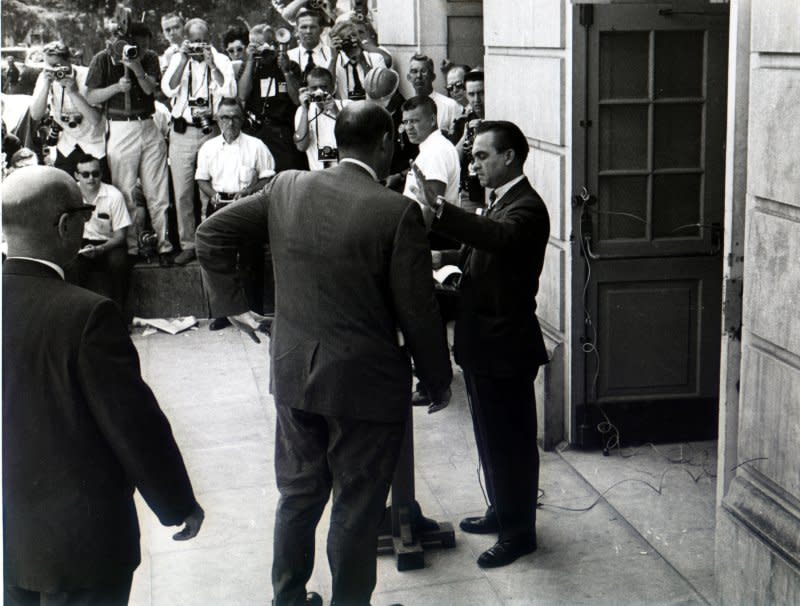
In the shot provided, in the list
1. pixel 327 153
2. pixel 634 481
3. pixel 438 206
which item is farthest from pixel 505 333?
pixel 327 153

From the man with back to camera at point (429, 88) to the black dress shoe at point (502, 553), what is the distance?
5.73m

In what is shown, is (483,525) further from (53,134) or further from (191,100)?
(53,134)

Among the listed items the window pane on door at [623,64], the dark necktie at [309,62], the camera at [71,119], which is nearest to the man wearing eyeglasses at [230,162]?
the dark necktie at [309,62]

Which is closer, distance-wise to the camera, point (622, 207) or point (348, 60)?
point (622, 207)

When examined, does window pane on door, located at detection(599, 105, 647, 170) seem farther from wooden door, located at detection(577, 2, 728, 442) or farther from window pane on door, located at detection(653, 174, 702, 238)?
window pane on door, located at detection(653, 174, 702, 238)

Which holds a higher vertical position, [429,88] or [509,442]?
[429,88]

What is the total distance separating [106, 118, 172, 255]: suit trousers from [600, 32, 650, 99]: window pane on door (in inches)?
215

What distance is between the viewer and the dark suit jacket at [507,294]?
203 inches

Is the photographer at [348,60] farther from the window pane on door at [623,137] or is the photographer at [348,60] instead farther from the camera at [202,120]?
the window pane on door at [623,137]

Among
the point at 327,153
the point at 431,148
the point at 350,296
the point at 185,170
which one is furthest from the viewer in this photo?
the point at 185,170

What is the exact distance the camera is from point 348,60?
11.4 meters

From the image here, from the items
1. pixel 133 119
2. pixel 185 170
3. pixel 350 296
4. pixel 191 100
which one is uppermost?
pixel 191 100

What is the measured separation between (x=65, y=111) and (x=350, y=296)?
23.5 feet

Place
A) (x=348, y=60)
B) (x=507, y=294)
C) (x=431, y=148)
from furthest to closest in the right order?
(x=348, y=60), (x=431, y=148), (x=507, y=294)
